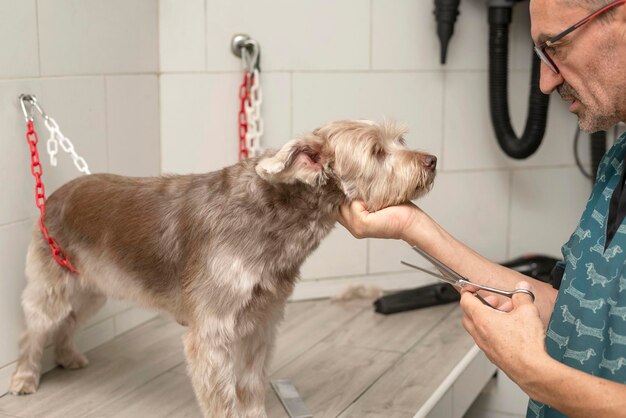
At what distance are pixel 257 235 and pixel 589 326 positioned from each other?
2.44ft

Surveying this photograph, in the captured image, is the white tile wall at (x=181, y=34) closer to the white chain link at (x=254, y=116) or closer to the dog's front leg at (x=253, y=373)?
the white chain link at (x=254, y=116)

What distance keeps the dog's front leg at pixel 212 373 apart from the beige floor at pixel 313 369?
255 mm

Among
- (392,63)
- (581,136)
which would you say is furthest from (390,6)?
(581,136)

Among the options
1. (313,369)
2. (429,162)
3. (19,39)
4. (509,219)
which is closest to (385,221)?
(429,162)

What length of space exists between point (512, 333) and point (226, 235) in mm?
752

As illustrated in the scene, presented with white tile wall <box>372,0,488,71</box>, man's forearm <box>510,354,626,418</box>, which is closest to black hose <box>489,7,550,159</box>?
white tile wall <box>372,0,488,71</box>

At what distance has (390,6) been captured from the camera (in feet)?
9.49

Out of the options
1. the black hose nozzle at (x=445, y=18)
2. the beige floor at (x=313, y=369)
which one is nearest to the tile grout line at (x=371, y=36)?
the black hose nozzle at (x=445, y=18)

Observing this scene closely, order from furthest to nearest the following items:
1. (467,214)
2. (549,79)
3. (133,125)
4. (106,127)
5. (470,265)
Result: (467,214)
(133,125)
(106,127)
(470,265)
(549,79)

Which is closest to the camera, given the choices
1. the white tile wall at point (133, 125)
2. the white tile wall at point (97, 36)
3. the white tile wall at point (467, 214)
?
the white tile wall at point (97, 36)

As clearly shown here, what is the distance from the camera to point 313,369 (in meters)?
2.39

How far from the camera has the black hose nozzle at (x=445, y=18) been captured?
9.32 ft

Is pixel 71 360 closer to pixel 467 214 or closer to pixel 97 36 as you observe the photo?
pixel 97 36

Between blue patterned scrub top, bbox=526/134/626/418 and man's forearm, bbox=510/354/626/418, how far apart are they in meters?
0.15
